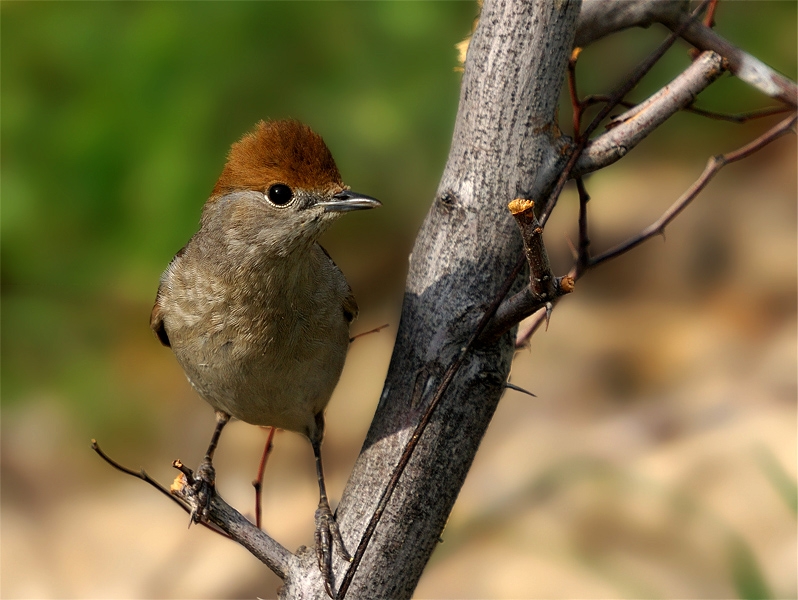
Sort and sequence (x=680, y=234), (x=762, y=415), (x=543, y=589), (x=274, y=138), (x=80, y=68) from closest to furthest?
(x=274, y=138) → (x=543, y=589) → (x=762, y=415) → (x=80, y=68) → (x=680, y=234)

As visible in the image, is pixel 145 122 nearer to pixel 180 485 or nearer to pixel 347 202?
pixel 347 202

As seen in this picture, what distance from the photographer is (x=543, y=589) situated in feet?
13.2

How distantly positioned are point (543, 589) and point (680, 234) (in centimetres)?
239

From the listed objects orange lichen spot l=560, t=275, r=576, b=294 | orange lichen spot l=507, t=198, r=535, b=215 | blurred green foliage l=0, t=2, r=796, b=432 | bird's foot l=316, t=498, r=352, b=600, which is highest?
blurred green foliage l=0, t=2, r=796, b=432

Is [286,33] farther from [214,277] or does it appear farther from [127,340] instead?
[214,277]

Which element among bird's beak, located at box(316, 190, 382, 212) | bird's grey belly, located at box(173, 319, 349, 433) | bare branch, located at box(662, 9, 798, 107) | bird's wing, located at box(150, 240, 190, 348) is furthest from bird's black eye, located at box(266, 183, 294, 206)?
bare branch, located at box(662, 9, 798, 107)

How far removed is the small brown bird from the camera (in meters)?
2.34

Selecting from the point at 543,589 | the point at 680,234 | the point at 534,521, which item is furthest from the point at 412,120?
the point at 543,589

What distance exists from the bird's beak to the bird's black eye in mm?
101

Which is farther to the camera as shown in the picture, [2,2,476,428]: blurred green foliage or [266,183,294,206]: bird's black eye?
[2,2,476,428]: blurred green foliage

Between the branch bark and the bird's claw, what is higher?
the branch bark

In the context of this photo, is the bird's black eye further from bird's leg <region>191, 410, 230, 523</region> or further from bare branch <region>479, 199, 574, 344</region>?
bird's leg <region>191, 410, 230, 523</region>

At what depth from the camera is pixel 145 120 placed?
186 inches

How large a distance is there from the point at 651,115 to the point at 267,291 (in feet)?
3.80
